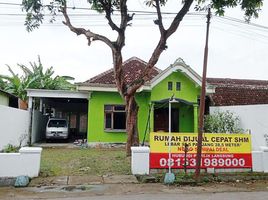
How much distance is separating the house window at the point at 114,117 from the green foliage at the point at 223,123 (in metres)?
5.33

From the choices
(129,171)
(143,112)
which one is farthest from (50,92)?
(129,171)

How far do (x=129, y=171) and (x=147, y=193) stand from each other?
2.94 metres

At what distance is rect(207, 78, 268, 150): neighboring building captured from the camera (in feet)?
54.8

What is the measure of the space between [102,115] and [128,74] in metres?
3.29

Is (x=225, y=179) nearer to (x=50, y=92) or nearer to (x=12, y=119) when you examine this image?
(x=12, y=119)

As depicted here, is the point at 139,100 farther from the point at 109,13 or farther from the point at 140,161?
the point at 140,161

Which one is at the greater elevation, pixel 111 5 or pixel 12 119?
pixel 111 5

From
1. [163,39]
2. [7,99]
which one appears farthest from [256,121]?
[7,99]

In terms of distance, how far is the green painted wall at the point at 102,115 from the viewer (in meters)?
21.3

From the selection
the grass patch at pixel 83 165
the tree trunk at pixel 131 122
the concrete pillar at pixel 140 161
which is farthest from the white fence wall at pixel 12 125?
the concrete pillar at pixel 140 161

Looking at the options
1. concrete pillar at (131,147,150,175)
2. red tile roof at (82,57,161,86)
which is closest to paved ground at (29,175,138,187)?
concrete pillar at (131,147,150,175)

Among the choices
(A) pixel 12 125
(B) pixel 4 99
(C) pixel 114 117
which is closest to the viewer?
(A) pixel 12 125

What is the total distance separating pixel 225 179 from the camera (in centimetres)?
1108

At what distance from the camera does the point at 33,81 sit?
2788 centimetres
